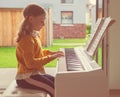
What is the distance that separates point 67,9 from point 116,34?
6689 millimetres

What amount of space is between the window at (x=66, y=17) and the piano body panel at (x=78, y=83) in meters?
8.66

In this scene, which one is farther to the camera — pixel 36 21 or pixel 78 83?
pixel 36 21

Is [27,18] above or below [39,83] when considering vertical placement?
above

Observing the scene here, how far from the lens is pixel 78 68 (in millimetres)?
1862

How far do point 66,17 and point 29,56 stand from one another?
27.4ft

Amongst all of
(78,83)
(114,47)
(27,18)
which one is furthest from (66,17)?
(78,83)

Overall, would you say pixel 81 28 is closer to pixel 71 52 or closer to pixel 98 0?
pixel 98 0

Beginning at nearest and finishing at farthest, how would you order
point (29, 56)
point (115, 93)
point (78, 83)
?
point (78, 83)
point (29, 56)
point (115, 93)

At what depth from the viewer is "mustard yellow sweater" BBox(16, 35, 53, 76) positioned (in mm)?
2123

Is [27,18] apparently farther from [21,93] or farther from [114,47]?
[114,47]

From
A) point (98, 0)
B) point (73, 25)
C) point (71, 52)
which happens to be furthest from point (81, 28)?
point (71, 52)

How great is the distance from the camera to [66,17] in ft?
34.0

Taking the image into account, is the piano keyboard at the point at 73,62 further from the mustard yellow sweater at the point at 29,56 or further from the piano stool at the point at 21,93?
the piano stool at the point at 21,93

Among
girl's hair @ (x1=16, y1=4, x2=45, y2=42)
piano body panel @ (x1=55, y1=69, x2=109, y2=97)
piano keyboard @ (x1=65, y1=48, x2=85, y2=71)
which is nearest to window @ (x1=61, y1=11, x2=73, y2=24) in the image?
piano keyboard @ (x1=65, y1=48, x2=85, y2=71)
